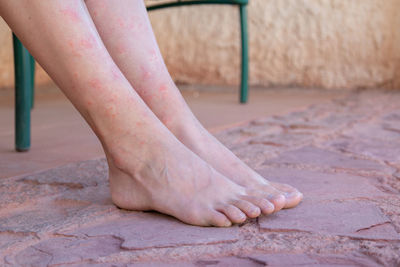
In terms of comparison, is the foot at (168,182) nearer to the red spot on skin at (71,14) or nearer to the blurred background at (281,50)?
the red spot on skin at (71,14)

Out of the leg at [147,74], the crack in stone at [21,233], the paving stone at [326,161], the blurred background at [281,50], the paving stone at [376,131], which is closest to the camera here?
the crack in stone at [21,233]

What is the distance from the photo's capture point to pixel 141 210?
95cm

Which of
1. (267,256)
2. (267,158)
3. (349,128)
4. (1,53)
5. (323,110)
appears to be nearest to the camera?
(267,256)

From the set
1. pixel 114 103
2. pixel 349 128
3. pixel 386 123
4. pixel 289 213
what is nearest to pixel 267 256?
pixel 289 213

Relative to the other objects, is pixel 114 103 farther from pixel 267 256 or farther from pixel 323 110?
pixel 323 110

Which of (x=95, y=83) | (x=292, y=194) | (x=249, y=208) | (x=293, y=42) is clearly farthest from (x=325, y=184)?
(x=293, y=42)

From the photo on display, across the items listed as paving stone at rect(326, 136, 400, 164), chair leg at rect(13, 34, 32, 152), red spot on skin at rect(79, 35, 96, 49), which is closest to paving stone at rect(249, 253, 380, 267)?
red spot on skin at rect(79, 35, 96, 49)

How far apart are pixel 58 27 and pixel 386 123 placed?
1.62 meters

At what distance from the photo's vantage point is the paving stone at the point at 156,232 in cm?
77

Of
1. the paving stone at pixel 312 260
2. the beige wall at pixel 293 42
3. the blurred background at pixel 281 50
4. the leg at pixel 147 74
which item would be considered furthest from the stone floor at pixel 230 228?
the beige wall at pixel 293 42

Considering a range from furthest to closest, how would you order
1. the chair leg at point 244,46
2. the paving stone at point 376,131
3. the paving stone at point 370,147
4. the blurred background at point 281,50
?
the blurred background at point 281,50 < the chair leg at point 244,46 < the paving stone at point 376,131 < the paving stone at point 370,147

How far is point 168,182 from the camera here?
36.3 inches

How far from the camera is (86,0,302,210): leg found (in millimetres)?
1062

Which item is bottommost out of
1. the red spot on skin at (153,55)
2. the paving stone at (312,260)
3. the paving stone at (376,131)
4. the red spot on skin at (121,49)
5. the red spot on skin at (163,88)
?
the paving stone at (312,260)
